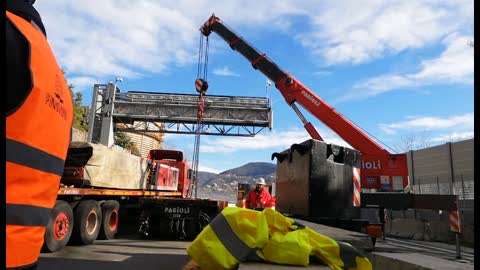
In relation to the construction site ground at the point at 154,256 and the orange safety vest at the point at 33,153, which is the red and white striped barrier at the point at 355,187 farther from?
the orange safety vest at the point at 33,153

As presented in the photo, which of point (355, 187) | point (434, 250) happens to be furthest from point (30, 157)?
point (434, 250)

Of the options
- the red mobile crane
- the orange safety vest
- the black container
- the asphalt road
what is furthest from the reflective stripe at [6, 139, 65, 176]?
the red mobile crane

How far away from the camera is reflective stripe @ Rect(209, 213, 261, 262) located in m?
3.53

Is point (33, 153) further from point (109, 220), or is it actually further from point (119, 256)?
point (109, 220)

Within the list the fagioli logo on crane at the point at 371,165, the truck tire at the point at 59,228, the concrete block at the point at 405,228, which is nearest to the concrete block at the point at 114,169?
the truck tire at the point at 59,228

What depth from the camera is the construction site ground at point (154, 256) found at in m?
5.25

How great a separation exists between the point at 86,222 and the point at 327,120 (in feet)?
33.7

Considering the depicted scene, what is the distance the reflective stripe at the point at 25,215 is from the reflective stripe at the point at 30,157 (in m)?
0.12

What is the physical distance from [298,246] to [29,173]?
252 cm

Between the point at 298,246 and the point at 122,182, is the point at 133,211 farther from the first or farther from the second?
the point at 298,246

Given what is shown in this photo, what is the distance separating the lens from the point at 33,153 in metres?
1.35

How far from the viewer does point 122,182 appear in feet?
41.2

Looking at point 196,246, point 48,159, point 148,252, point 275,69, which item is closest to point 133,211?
point 148,252

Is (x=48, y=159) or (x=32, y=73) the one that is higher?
(x=32, y=73)
